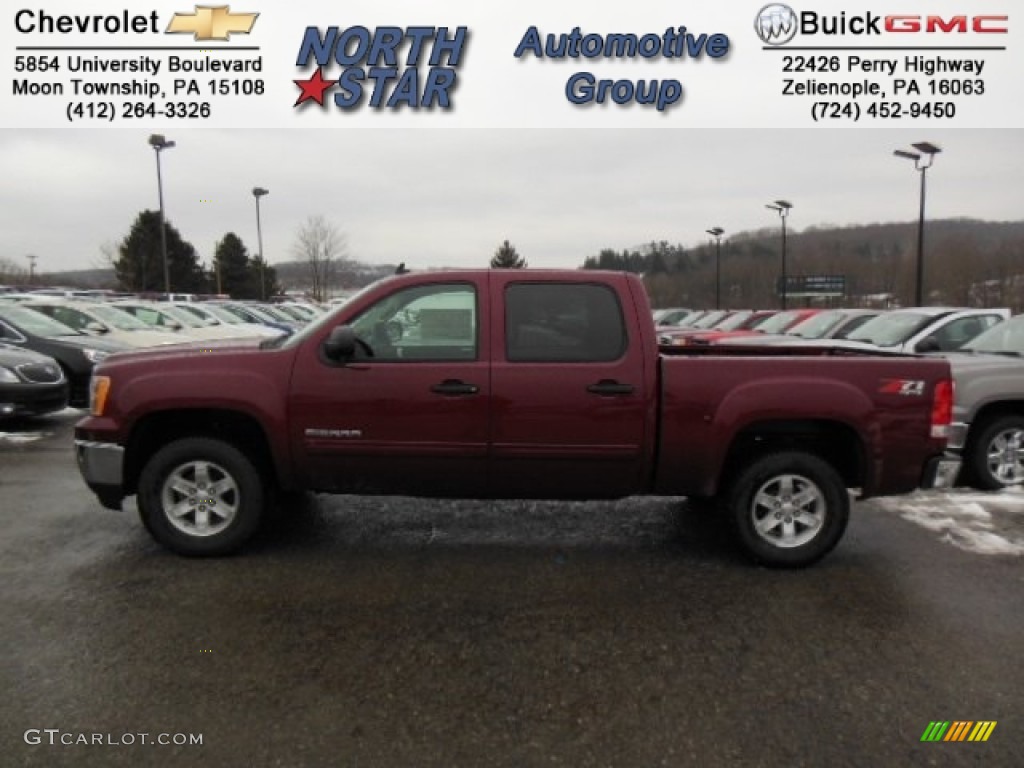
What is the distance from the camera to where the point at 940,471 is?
14.3ft

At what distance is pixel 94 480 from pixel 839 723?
4247 millimetres

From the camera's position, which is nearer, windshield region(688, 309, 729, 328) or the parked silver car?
the parked silver car

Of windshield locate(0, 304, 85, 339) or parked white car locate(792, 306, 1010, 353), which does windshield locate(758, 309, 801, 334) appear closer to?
parked white car locate(792, 306, 1010, 353)

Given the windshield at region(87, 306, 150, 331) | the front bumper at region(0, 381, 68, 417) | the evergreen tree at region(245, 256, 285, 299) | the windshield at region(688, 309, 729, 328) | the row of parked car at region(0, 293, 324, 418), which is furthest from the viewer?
the evergreen tree at region(245, 256, 285, 299)

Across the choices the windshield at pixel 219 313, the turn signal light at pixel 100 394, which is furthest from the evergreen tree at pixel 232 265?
the turn signal light at pixel 100 394

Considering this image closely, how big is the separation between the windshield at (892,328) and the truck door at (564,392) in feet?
22.5

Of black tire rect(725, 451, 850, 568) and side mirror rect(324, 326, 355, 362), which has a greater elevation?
side mirror rect(324, 326, 355, 362)


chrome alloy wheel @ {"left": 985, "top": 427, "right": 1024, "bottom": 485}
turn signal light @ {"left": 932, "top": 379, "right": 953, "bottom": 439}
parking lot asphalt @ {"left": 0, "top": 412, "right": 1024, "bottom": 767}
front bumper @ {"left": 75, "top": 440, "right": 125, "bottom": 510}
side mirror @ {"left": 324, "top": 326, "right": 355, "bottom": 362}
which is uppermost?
side mirror @ {"left": 324, "top": 326, "right": 355, "bottom": 362}

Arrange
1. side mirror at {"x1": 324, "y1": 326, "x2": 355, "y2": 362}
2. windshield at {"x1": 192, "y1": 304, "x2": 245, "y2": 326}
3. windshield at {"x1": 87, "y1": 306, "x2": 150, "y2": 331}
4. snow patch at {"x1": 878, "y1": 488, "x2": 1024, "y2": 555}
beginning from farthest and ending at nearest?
1. windshield at {"x1": 192, "y1": 304, "x2": 245, "y2": 326}
2. windshield at {"x1": 87, "y1": 306, "x2": 150, "y2": 331}
3. snow patch at {"x1": 878, "y1": 488, "x2": 1024, "y2": 555}
4. side mirror at {"x1": 324, "y1": 326, "x2": 355, "y2": 362}

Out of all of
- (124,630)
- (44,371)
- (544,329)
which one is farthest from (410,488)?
(44,371)

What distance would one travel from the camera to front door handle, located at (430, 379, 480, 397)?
13.7 feet

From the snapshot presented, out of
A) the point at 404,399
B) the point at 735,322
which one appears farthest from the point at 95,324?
the point at 735,322

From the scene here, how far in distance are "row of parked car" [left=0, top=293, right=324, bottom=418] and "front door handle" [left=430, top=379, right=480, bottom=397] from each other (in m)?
1.37

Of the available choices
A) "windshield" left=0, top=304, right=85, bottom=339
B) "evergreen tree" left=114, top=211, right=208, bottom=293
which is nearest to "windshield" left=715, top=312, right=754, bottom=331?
"windshield" left=0, top=304, right=85, bottom=339
